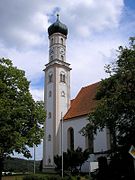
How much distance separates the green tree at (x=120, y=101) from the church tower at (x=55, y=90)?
24.2 m

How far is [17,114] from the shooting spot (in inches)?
906

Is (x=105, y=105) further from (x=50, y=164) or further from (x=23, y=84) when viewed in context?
(x=50, y=164)

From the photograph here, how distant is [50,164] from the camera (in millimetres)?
47094

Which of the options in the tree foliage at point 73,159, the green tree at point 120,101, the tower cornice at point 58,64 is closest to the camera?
the green tree at point 120,101

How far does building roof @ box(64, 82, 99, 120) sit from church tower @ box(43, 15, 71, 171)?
127cm

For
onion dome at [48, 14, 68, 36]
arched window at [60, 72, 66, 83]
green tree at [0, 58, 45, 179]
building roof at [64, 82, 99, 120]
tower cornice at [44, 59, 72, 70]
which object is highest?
onion dome at [48, 14, 68, 36]

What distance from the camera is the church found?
147 ft

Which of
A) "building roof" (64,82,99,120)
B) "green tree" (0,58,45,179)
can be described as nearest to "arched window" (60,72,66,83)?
"building roof" (64,82,99,120)

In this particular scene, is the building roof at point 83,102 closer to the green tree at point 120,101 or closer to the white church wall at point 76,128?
the white church wall at point 76,128

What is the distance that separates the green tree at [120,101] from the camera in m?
21.2

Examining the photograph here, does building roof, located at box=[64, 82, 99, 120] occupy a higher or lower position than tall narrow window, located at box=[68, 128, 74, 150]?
higher

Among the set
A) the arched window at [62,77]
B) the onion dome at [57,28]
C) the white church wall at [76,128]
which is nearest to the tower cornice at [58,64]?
the arched window at [62,77]

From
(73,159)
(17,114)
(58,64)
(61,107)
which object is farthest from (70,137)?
(17,114)

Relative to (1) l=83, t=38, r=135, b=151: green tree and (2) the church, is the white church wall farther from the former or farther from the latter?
(1) l=83, t=38, r=135, b=151: green tree
